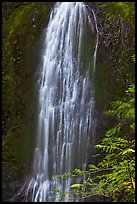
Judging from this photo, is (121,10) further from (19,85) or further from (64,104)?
(19,85)

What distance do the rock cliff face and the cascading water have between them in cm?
26

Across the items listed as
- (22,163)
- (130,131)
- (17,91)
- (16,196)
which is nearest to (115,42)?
(130,131)

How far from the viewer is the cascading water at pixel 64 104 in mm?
5750

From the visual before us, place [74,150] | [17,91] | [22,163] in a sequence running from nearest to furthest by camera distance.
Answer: [74,150]
[22,163]
[17,91]

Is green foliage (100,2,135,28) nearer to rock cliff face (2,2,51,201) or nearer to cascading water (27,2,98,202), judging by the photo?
cascading water (27,2,98,202)

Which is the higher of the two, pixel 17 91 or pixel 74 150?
pixel 17 91

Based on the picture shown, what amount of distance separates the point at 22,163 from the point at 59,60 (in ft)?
6.60

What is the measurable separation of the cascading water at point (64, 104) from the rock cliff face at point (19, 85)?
0.86ft

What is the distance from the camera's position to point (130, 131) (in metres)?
5.28

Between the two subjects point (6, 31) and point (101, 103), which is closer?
point (101, 103)

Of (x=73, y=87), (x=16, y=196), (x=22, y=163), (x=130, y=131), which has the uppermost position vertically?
(x=73, y=87)

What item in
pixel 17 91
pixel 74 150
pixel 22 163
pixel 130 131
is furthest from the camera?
pixel 17 91

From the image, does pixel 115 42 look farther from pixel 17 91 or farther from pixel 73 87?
pixel 17 91

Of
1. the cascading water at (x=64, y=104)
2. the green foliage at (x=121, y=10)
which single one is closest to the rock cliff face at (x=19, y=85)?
the cascading water at (x=64, y=104)
